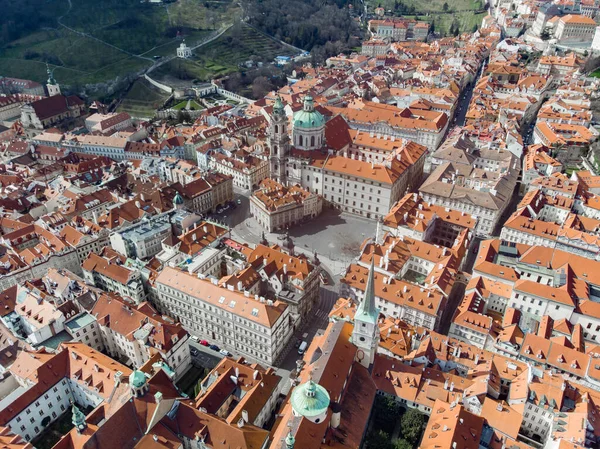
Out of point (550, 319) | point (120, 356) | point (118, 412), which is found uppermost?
point (118, 412)

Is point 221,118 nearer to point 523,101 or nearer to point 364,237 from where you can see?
point 364,237

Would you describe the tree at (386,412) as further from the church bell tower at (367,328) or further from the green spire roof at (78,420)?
the green spire roof at (78,420)

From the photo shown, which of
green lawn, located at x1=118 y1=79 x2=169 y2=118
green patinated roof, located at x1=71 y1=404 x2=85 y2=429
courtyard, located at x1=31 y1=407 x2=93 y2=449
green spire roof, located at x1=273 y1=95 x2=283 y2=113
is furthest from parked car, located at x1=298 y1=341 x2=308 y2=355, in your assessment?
green lawn, located at x1=118 y1=79 x2=169 y2=118

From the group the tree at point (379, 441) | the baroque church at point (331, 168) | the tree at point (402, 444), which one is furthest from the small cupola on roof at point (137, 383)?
the baroque church at point (331, 168)

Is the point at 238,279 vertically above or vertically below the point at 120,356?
above

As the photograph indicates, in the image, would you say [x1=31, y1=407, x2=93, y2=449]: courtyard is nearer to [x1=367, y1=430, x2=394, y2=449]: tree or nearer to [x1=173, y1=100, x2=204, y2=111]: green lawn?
[x1=367, y1=430, x2=394, y2=449]: tree

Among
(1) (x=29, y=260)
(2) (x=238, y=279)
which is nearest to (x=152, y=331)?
(2) (x=238, y=279)
